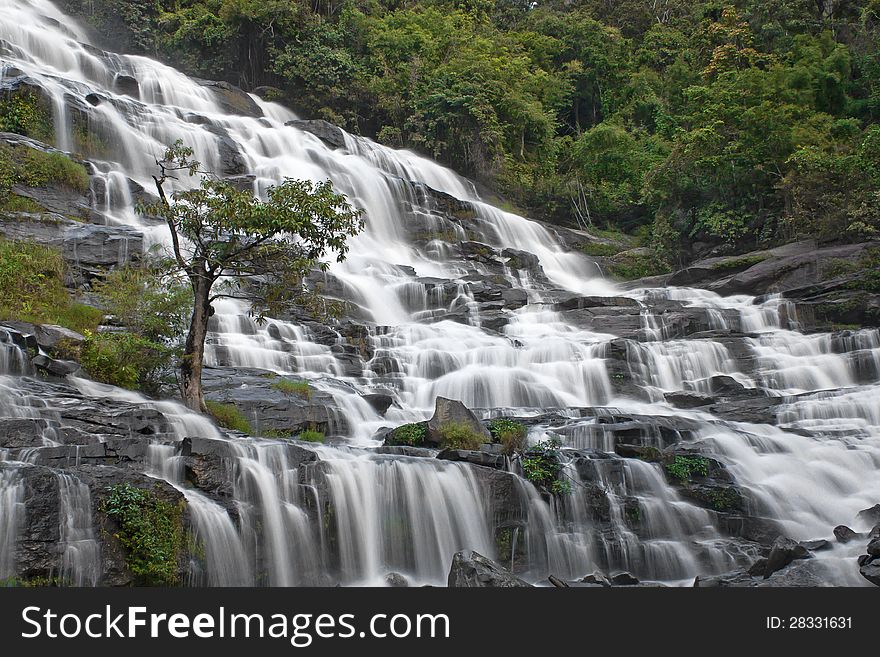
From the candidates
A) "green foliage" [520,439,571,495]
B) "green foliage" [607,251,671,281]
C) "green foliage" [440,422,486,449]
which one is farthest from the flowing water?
"green foliage" [440,422,486,449]

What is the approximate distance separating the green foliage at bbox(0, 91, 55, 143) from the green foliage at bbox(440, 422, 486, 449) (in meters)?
17.6

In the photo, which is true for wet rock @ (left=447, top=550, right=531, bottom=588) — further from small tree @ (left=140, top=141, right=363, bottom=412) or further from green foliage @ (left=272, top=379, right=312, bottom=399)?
green foliage @ (left=272, top=379, right=312, bottom=399)

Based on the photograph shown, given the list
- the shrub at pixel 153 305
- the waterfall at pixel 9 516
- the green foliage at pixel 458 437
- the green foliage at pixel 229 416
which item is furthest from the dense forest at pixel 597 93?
the waterfall at pixel 9 516

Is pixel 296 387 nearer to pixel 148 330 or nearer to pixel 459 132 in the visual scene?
pixel 148 330

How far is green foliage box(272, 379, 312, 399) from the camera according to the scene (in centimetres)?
1531

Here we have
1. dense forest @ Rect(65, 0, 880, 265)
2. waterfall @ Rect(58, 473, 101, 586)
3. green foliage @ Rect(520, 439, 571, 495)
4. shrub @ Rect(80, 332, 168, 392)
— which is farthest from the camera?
dense forest @ Rect(65, 0, 880, 265)

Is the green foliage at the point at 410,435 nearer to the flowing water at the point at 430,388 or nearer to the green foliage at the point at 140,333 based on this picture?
the flowing water at the point at 430,388

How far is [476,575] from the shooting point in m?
8.68

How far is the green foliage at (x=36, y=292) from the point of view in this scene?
49.7ft

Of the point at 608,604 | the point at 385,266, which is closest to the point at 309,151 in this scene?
the point at 385,266

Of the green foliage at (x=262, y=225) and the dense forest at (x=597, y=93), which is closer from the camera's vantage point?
the green foliage at (x=262, y=225)

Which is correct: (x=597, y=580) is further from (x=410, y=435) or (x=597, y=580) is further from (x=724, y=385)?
(x=724, y=385)

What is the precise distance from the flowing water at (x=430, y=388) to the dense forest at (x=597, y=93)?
4.61 m

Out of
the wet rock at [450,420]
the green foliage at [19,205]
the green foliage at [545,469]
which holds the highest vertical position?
the green foliage at [19,205]
